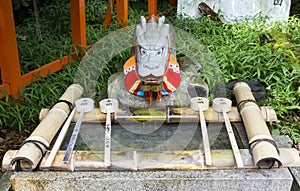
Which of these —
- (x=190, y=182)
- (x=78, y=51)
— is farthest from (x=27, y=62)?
(x=190, y=182)

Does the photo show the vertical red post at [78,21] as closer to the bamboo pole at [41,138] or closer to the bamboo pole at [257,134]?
the bamboo pole at [41,138]

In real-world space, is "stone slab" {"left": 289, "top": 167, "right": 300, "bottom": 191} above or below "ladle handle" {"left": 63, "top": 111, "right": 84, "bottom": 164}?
below

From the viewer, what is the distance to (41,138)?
5.79ft

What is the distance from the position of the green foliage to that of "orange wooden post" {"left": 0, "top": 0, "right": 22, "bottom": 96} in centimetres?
12

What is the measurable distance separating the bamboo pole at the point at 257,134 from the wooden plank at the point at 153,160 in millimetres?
59

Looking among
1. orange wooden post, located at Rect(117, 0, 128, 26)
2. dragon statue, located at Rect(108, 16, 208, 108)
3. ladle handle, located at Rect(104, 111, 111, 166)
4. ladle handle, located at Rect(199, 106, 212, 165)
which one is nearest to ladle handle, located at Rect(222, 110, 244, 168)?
ladle handle, located at Rect(199, 106, 212, 165)

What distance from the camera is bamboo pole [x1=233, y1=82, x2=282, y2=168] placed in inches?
63.4

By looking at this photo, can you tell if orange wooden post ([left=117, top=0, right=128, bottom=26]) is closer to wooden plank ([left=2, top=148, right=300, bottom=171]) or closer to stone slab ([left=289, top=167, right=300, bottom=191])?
wooden plank ([left=2, top=148, right=300, bottom=171])

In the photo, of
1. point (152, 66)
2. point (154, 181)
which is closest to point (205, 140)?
point (154, 181)

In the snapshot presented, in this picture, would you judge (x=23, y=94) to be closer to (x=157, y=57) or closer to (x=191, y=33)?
(x=157, y=57)

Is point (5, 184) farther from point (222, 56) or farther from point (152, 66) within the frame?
point (222, 56)

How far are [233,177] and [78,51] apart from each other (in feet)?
8.11

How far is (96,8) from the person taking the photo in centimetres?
554

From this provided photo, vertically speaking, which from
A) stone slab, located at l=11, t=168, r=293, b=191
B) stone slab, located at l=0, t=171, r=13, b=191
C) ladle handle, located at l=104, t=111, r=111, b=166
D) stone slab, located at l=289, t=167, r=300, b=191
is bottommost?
stone slab, located at l=0, t=171, r=13, b=191
